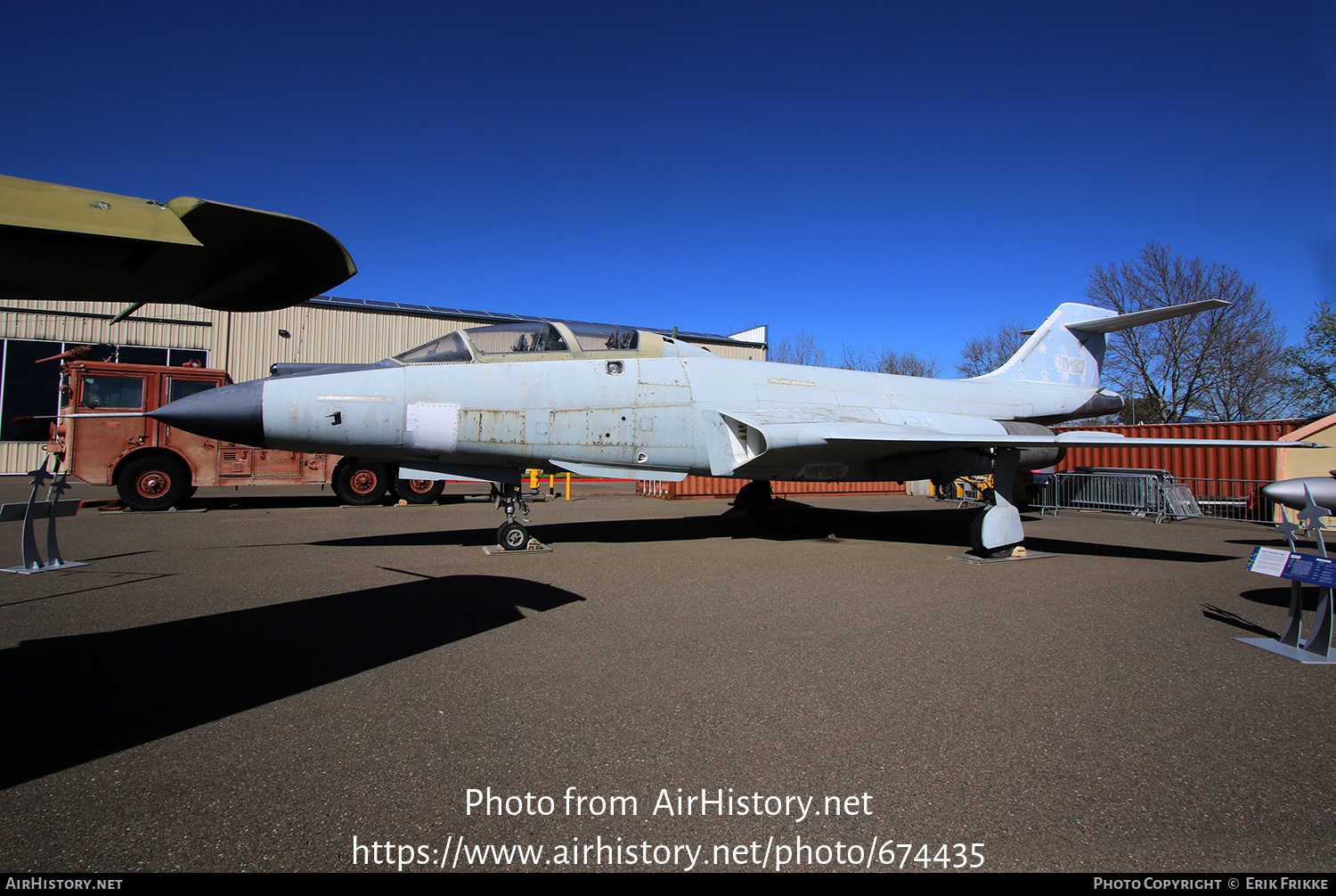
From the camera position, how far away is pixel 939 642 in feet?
13.2

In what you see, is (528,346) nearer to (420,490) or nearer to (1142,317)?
(420,490)

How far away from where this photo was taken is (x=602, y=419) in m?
7.22

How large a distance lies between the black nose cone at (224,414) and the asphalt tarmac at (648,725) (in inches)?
52.4

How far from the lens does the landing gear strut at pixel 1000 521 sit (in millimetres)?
7270

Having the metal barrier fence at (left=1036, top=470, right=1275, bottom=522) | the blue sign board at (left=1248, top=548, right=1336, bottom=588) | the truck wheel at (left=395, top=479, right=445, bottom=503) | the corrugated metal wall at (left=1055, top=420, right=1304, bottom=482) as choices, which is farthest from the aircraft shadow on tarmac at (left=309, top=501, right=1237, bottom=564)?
the metal barrier fence at (left=1036, top=470, right=1275, bottom=522)

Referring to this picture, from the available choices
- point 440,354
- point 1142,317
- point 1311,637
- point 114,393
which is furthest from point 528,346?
point 114,393

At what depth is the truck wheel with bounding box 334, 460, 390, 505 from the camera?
543 inches

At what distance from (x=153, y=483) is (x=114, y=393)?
1.95m

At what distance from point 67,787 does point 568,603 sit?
2999 mm

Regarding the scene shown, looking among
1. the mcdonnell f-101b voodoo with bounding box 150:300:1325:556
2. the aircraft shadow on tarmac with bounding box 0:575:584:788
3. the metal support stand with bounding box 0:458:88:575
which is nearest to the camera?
the aircraft shadow on tarmac with bounding box 0:575:584:788

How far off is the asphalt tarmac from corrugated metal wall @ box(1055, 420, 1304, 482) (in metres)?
11.0

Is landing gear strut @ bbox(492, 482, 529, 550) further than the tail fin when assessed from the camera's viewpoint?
No

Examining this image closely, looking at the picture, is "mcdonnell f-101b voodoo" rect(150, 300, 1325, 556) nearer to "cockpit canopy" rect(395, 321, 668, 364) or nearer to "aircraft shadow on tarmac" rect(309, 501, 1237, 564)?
"cockpit canopy" rect(395, 321, 668, 364)

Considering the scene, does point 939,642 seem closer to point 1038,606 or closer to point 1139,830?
point 1038,606
